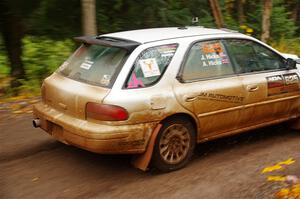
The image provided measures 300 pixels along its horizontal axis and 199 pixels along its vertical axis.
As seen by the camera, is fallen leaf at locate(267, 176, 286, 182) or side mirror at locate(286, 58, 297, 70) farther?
side mirror at locate(286, 58, 297, 70)

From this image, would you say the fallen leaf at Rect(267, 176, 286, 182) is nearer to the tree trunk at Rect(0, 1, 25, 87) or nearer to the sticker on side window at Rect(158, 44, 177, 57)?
the sticker on side window at Rect(158, 44, 177, 57)

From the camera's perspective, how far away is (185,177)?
17.6 ft

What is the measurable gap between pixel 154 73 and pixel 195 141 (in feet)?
3.50

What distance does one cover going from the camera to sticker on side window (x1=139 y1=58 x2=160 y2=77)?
208 inches

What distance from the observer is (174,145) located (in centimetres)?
550

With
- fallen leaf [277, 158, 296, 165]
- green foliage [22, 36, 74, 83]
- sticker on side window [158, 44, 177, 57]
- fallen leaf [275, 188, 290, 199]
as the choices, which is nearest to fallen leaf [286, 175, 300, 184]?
fallen leaf [275, 188, 290, 199]

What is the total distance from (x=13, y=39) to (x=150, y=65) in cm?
541

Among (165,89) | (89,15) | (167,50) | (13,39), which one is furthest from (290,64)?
(13,39)

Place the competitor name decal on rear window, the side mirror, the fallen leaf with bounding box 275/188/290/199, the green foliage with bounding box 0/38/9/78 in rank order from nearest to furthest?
the fallen leaf with bounding box 275/188/290/199, the competitor name decal on rear window, the side mirror, the green foliage with bounding box 0/38/9/78

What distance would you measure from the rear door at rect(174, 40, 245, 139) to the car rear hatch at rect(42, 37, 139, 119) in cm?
80

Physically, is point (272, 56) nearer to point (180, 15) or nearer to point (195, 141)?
point (195, 141)

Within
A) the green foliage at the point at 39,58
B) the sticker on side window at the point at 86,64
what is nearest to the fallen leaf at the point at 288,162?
the sticker on side window at the point at 86,64

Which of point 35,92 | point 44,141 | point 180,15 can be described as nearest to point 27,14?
point 35,92

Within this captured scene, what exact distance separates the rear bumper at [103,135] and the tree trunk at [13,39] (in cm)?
464
